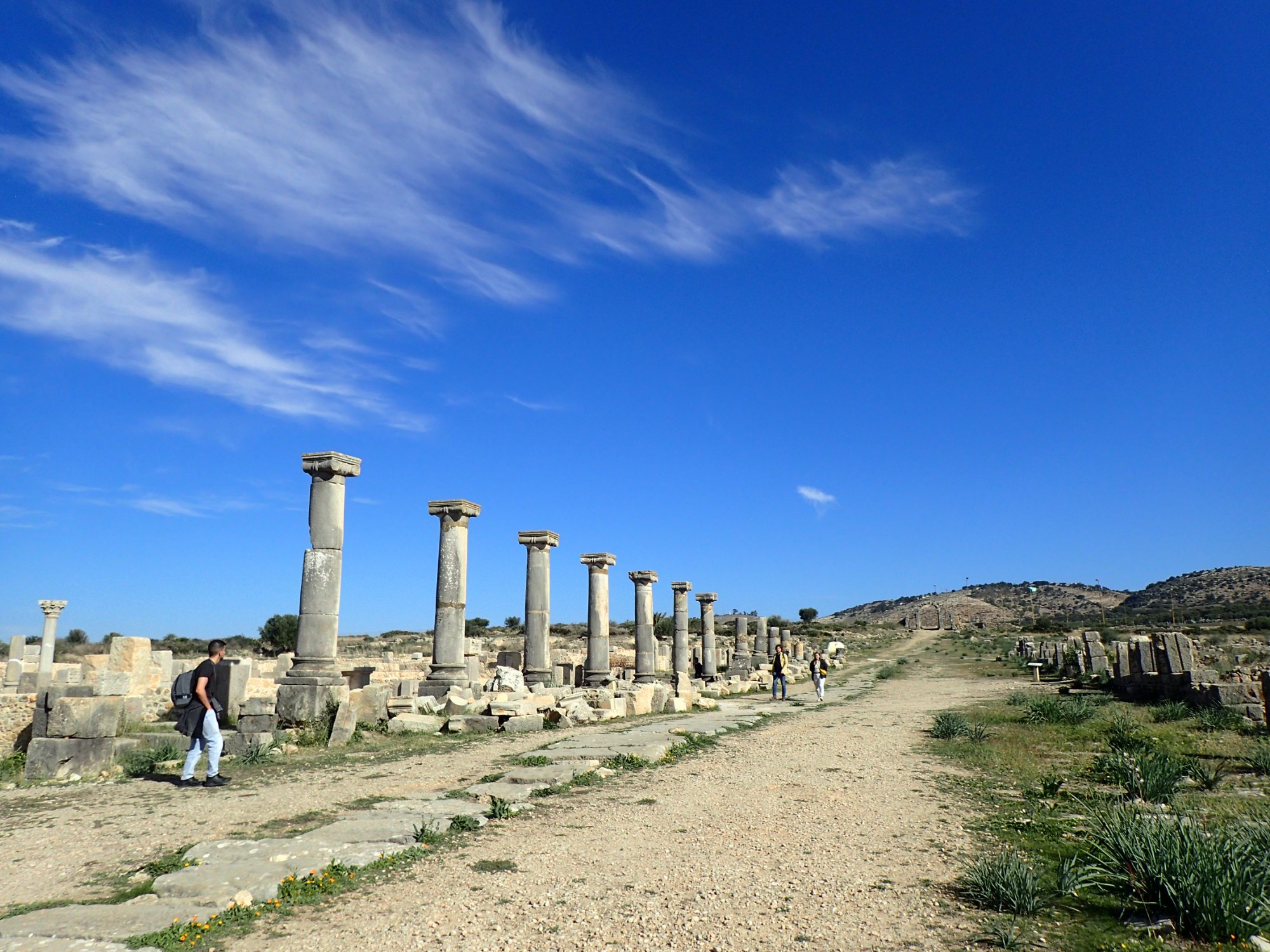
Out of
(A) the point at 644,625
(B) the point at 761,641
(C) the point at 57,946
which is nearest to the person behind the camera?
(C) the point at 57,946

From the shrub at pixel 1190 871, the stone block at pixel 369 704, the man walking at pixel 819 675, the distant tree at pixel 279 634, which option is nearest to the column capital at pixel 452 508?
the stone block at pixel 369 704

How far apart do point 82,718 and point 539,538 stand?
13812mm

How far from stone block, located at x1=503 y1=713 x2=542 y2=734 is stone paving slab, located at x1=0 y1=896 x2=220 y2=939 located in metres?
10.2

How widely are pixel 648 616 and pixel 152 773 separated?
810 inches

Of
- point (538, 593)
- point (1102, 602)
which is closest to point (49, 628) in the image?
point (538, 593)

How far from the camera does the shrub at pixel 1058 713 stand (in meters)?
15.4

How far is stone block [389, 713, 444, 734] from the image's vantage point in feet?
48.9

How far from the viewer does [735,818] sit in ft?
26.1

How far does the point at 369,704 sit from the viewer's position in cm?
1518

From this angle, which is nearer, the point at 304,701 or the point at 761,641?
the point at 304,701

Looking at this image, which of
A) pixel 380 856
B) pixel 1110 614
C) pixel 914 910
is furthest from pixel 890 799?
pixel 1110 614

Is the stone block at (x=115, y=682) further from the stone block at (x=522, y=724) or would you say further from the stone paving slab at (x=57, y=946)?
the stone paving slab at (x=57, y=946)

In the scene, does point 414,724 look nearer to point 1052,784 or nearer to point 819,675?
point 1052,784

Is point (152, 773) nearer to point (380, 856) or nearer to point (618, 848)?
point (380, 856)
